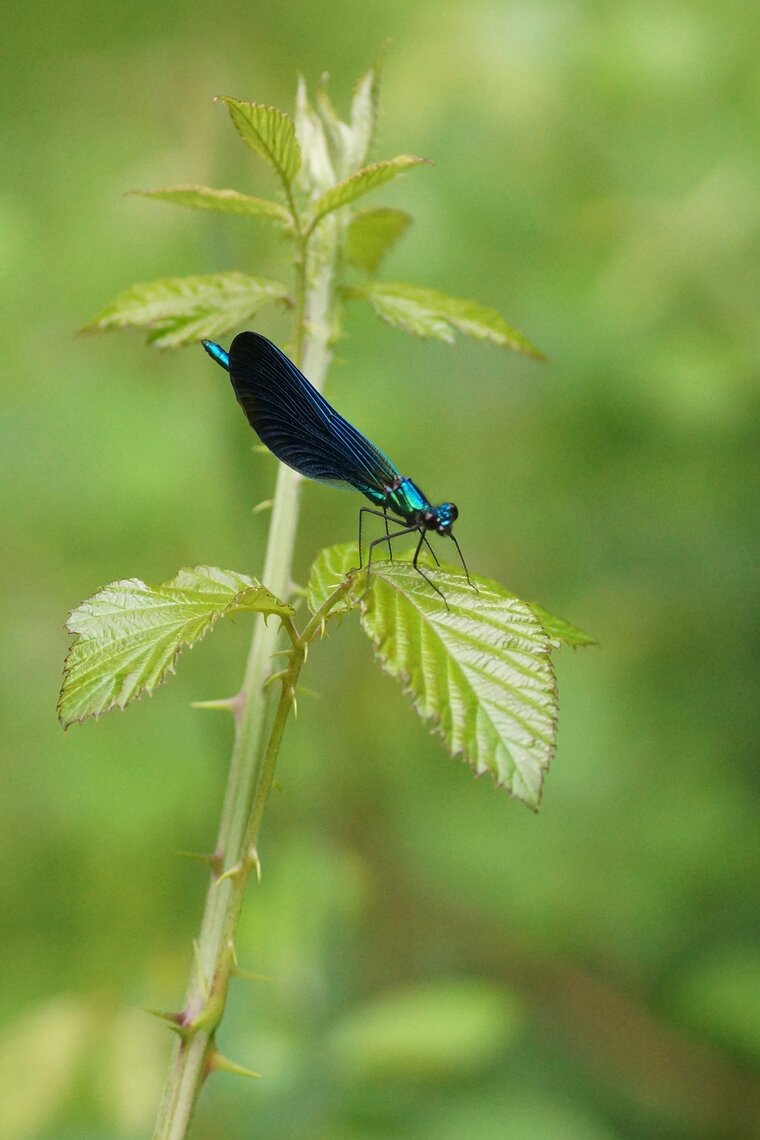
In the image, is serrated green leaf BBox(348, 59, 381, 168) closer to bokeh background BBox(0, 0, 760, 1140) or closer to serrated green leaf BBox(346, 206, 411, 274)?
serrated green leaf BBox(346, 206, 411, 274)

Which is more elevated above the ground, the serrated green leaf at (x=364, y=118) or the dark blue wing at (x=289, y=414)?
the serrated green leaf at (x=364, y=118)

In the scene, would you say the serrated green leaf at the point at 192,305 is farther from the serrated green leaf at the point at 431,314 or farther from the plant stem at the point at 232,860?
the plant stem at the point at 232,860

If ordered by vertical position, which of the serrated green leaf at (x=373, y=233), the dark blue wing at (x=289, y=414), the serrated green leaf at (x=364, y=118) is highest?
the serrated green leaf at (x=364, y=118)

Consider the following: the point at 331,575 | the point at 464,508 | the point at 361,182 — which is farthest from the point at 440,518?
the point at 464,508

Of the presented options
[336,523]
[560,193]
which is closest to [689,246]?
[560,193]

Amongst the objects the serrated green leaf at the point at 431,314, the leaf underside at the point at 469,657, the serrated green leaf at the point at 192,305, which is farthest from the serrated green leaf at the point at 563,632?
the serrated green leaf at the point at 192,305

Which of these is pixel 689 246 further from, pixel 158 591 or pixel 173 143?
pixel 158 591
